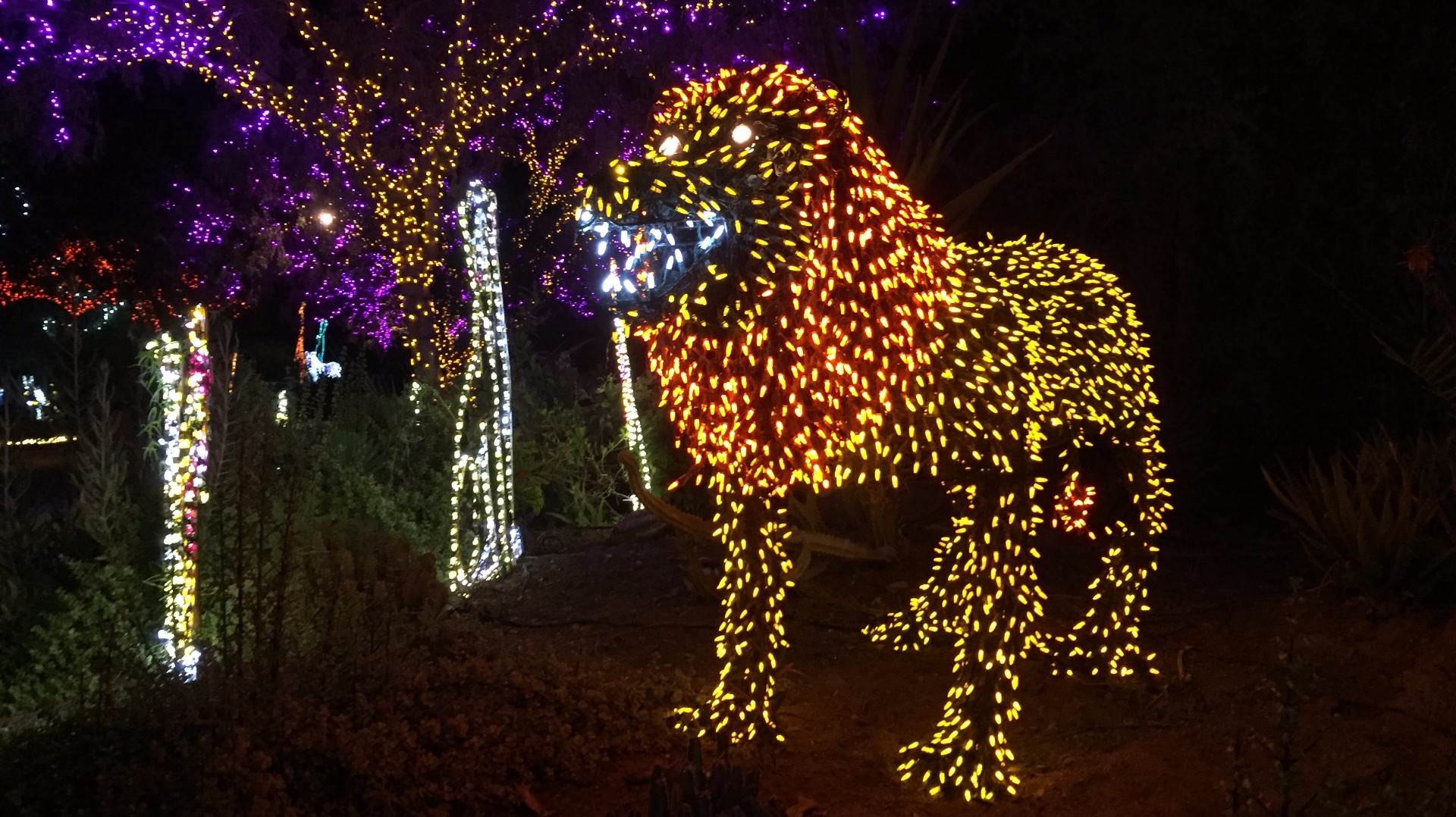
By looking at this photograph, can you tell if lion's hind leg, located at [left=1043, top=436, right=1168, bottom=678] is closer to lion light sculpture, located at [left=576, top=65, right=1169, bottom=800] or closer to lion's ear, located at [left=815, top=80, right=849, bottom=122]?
lion light sculpture, located at [left=576, top=65, right=1169, bottom=800]

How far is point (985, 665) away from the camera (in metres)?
4.23

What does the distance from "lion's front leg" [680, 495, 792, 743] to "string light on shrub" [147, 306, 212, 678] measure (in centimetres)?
296

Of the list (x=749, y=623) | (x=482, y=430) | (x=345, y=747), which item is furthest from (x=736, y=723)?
(x=482, y=430)

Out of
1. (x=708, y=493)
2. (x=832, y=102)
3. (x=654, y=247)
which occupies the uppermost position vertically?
(x=832, y=102)

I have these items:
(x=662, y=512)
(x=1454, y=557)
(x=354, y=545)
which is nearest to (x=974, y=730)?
(x=662, y=512)

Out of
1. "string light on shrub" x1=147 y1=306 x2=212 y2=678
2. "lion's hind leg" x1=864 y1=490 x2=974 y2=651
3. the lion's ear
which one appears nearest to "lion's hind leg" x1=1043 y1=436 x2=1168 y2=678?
"lion's hind leg" x1=864 y1=490 x2=974 y2=651

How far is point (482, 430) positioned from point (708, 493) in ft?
6.53

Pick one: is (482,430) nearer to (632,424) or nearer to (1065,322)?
(632,424)

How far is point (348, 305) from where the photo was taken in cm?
1884

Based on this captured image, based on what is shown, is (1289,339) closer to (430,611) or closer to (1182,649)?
(1182,649)

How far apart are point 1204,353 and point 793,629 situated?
5906mm

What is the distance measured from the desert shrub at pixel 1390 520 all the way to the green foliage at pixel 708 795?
13.7ft

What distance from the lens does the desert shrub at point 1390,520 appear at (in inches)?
228

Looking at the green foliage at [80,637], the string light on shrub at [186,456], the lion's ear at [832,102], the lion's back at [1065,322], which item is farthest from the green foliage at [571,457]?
the lion's ear at [832,102]
